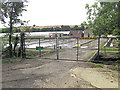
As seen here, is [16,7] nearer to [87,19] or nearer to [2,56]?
[2,56]

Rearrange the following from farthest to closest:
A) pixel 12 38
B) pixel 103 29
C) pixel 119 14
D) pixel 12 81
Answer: pixel 12 38 < pixel 103 29 < pixel 119 14 < pixel 12 81

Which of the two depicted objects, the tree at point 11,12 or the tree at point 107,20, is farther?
the tree at point 11,12

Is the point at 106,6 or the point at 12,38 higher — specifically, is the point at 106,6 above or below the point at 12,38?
above

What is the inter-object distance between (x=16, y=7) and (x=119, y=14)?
6.67m

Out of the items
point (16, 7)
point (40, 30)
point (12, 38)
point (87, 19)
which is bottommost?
point (12, 38)

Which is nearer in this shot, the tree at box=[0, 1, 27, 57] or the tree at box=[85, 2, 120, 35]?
the tree at box=[85, 2, 120, 35]

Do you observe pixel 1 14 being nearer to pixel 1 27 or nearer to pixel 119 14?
pixel 1 27

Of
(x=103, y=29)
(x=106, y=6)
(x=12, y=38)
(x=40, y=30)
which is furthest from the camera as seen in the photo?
(x=40, y=30)

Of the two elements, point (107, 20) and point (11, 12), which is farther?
point (11, 12)

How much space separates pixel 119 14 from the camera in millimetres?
5711

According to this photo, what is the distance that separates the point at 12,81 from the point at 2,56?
4902 mm

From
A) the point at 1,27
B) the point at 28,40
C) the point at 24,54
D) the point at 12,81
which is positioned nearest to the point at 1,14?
the point at 1,27

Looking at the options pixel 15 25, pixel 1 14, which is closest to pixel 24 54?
pixel 15 25

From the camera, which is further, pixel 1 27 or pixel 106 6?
pixel 1 27
